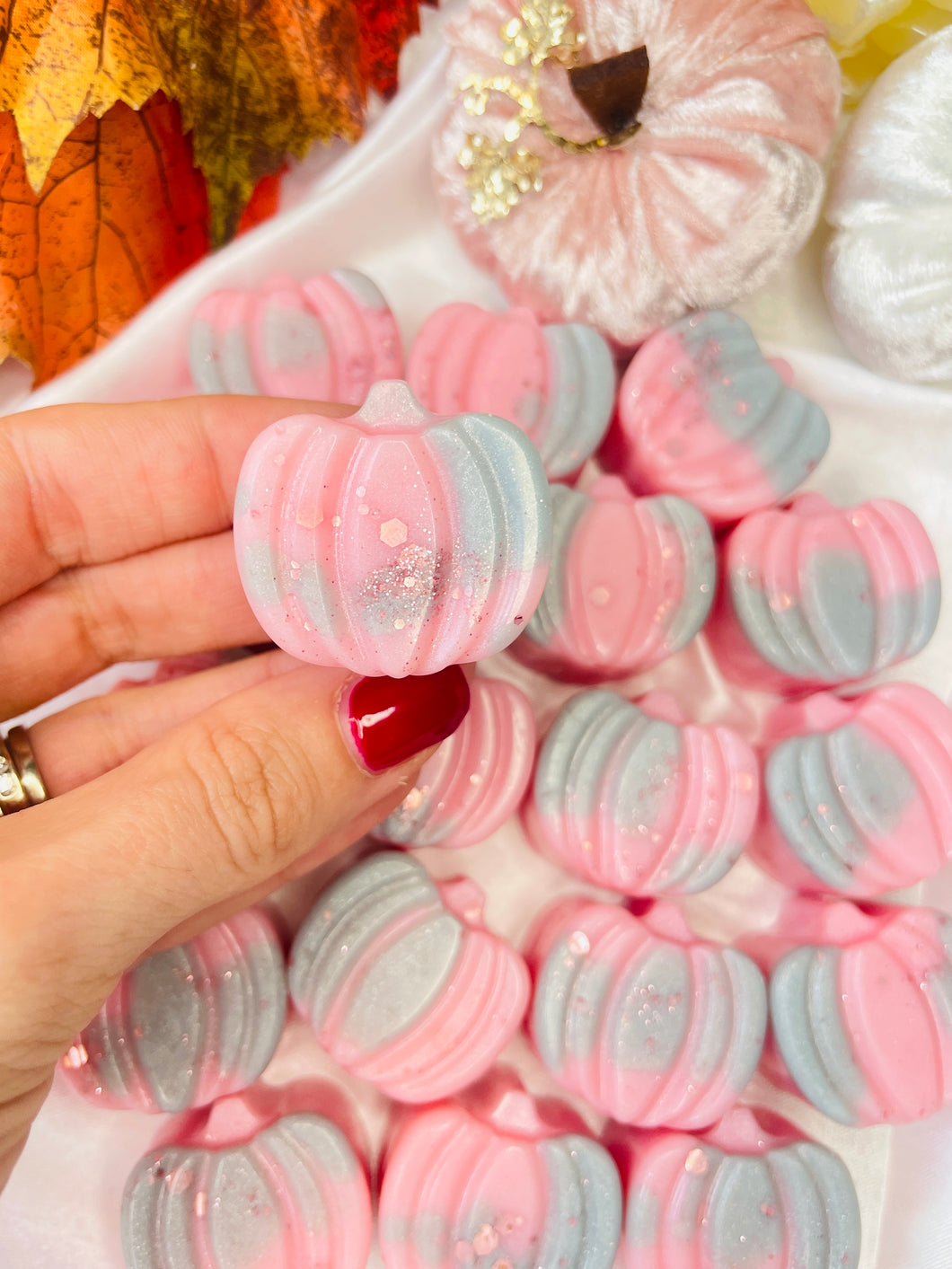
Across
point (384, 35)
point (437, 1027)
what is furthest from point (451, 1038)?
point (384, 35)

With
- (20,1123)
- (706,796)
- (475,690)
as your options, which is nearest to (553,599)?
(475,690)

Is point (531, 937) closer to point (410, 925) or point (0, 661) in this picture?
point (410, 925)

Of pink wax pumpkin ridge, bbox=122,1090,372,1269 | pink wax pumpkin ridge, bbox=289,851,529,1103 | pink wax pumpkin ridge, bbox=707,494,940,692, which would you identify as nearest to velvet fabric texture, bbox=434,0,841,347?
pink wax pumpkin ridge, bbox=707,494,940,692

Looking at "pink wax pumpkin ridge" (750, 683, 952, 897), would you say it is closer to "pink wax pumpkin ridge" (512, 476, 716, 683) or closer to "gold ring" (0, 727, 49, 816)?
"pink wax pumpkin ridge" (512, 476, 716, 683)

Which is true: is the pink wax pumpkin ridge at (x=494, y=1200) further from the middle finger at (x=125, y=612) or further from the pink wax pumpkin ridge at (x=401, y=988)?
the middle finger at (x=125, y=612)

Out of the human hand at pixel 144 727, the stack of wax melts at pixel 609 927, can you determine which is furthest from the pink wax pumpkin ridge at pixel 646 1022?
the human hand at pixel 144 727

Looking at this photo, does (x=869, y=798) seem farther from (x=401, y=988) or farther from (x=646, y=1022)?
(x=401, y=988)
